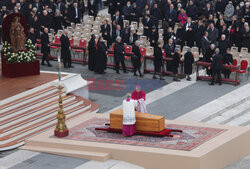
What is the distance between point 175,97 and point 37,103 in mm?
5634

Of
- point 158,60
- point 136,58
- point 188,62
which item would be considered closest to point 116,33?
point 136,58

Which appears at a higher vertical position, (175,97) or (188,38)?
(188,38)

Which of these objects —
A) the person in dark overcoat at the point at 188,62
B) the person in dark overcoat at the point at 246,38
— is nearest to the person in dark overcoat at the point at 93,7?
the person in dark overcoat at the point at 246,38

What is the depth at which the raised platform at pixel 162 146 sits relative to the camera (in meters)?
17.3

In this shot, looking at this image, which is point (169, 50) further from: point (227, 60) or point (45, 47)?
point (45, 47)

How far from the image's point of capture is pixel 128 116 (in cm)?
1852

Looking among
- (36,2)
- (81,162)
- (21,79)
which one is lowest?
(81,162)

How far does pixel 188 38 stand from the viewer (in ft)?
95.7

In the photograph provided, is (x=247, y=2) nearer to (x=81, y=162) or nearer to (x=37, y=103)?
(x=37, y=103)

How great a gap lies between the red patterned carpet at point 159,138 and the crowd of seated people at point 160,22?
735 cm

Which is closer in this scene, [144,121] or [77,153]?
[77,153]

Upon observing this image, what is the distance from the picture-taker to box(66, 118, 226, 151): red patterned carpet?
1802 cm

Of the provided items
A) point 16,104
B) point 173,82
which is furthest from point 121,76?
point 16,104

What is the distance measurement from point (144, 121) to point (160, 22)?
14444 millimetres
